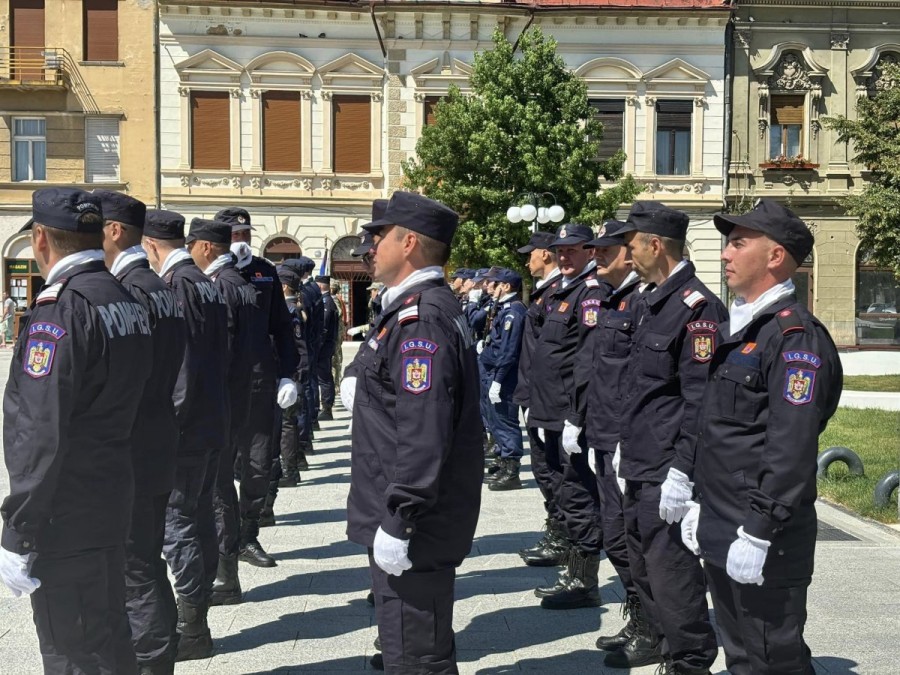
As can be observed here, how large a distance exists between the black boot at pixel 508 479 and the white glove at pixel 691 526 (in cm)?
665

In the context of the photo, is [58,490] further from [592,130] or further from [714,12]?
[714,12]

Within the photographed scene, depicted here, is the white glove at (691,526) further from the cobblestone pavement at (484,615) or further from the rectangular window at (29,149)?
the rectangular window at (29,149)

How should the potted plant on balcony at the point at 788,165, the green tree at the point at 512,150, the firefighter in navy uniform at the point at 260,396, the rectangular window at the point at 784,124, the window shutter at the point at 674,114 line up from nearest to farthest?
1. the firefighter in navy uniform at the point at 260,396
2. the green tree at the point at 512,150
3. the window shutter at the point at 674,114
4. the potted plant on balcony at the point at 788,165
5. the rectangular window at the point at 784,124

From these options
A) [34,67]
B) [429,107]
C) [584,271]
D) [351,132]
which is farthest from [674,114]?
[584,271]

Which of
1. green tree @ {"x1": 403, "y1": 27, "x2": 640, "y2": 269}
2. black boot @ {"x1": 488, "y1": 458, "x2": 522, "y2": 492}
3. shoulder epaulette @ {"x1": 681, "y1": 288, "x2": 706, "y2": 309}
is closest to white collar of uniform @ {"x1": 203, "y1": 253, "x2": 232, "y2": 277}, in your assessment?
shoulder epaulette @ {"x1": 681, "y1": 288, "x2": 706, "y2": 309}

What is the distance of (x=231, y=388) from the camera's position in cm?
698

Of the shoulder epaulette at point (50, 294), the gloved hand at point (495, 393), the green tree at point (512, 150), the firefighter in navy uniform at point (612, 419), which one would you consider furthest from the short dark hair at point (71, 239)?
the green tree at point (512, 150)

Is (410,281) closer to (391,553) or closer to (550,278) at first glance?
(391,553)

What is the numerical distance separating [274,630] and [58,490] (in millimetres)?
2514

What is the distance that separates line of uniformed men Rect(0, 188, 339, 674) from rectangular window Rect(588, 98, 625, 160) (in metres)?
28.1

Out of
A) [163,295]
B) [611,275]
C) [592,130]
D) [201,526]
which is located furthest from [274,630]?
[592,130]

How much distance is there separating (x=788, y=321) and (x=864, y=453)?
9676 millimetres

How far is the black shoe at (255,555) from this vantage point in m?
7.65

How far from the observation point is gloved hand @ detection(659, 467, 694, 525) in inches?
184
